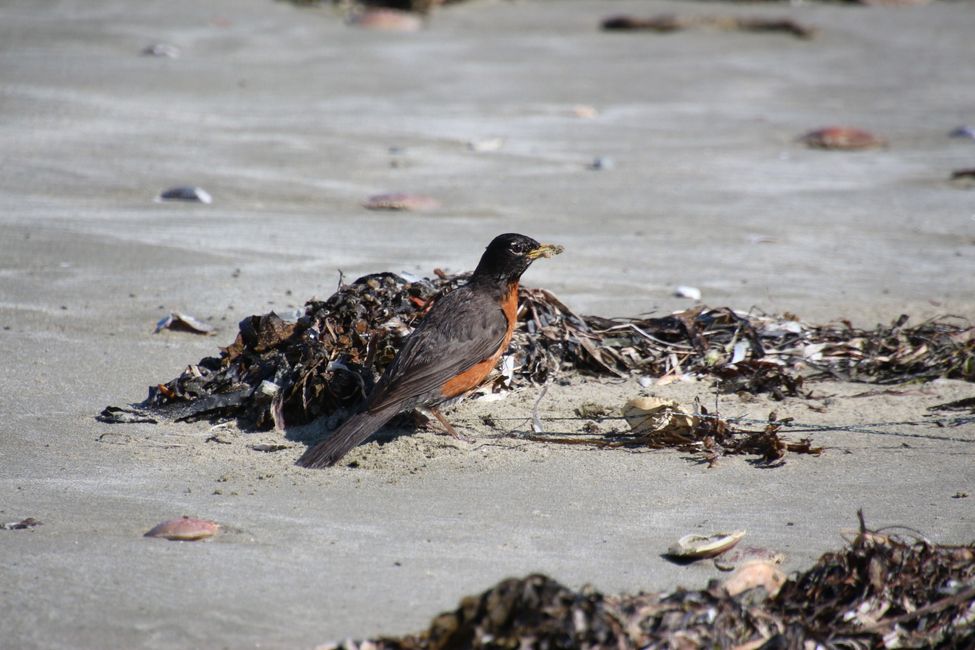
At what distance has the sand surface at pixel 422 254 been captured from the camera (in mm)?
3836

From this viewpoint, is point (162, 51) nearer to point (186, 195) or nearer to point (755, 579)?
point (186, 195)

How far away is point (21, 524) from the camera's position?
3990 mm

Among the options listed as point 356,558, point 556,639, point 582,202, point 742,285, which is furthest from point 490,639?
point 582,202

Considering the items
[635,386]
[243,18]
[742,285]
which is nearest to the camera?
[635,386]

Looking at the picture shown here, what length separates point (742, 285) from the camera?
755cm

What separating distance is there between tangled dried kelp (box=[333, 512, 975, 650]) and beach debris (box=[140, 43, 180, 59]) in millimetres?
11277

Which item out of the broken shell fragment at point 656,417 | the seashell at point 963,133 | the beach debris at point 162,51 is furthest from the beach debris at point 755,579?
the beach debris at point 162,51

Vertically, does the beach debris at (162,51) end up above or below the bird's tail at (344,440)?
above

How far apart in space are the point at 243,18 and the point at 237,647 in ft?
43.8

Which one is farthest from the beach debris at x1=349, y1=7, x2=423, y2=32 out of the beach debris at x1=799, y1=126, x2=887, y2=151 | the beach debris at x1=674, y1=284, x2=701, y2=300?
the beach debris at x1=674, y1=284, x2=701, y2=300

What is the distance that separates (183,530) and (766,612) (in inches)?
74.8

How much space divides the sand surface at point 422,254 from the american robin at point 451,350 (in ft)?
0.53

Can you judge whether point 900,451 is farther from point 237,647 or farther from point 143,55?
point 143,55

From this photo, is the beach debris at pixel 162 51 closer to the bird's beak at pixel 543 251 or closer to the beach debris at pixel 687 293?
the beach debris at pixel 687 293
